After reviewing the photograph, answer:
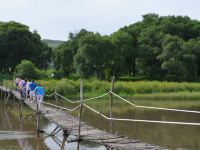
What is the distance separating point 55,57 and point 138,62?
10.9 metres

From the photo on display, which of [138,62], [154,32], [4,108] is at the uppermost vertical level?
[154,32]

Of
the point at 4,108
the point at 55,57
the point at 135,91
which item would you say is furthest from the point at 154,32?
the point at 4,108

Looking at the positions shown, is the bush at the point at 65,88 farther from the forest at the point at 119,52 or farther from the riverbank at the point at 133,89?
the forest at the point at 119,52

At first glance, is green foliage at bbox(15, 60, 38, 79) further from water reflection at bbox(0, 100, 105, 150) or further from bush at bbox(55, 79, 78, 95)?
water reflection at bbox(0, 100, 105, 150)

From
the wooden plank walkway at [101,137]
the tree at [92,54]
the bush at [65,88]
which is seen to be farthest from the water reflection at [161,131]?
the tree at [92,54]

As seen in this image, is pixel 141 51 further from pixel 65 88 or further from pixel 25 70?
pixel 65 88

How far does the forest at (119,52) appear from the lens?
5206cm

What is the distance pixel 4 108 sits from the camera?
33.8 metres

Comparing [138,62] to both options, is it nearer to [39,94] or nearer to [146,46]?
[146,46]

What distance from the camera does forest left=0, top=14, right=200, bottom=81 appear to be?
5206 cm

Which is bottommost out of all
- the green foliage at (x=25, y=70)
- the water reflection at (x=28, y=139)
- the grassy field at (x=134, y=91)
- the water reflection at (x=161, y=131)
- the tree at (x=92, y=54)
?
the water reflection at (x=28, y=139)

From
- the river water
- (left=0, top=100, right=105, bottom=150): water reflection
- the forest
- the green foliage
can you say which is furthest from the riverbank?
(left=0, top=100, right=105, bottom=150): water reflection

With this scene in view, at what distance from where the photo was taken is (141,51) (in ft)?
191

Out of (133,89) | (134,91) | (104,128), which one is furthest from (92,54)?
(104,128)
